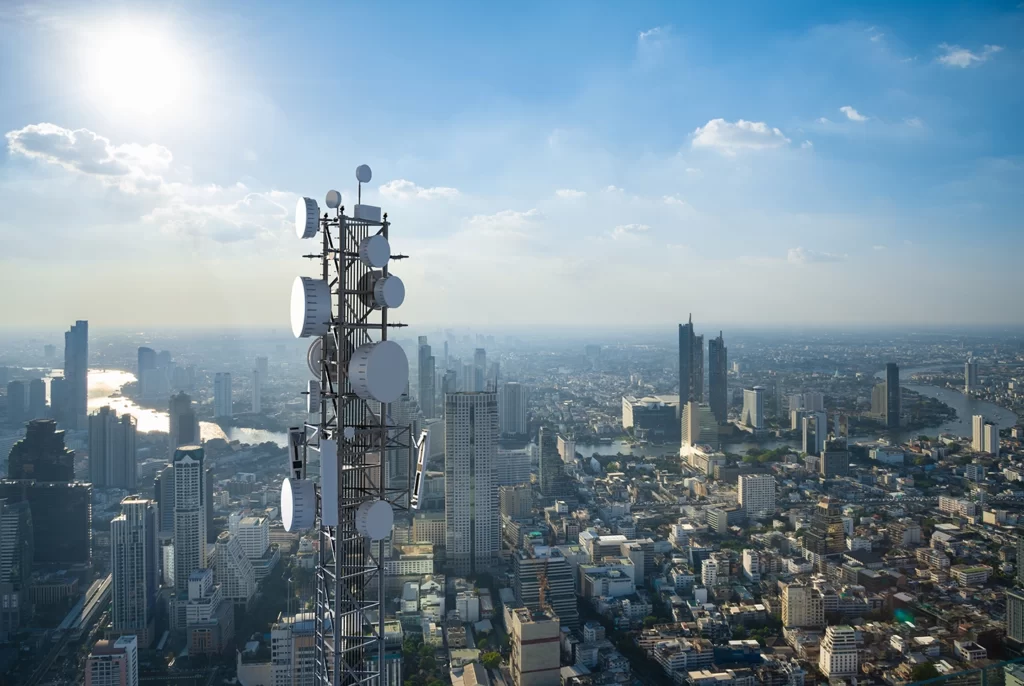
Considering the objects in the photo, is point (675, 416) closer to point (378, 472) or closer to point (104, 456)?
point (104, 456)

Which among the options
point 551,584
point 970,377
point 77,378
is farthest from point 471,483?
point 970,377

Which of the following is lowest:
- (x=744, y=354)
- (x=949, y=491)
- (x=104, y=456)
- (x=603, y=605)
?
(x=603, y=605)

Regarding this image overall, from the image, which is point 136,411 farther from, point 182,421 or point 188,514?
point 188,514

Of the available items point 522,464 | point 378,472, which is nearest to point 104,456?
point 522,464

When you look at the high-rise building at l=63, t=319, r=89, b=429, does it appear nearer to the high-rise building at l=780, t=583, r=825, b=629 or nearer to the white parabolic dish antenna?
the white parabolic dish antenna

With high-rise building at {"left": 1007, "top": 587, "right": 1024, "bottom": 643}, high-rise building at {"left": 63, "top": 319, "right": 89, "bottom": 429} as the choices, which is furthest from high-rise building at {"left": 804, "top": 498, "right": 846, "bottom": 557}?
high-rise building at {"left": 63, "top": 319, "right": 89, "bottom": 429}

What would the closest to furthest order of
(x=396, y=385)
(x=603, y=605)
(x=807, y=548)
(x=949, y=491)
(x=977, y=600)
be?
(x=396, y=385) → (x=977, y=600) → (x=603, y=605) → (x=807, y=548) → (x=949, y=491)

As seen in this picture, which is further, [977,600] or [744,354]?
[744,354]

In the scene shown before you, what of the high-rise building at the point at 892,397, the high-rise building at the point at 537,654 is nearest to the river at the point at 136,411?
the high-rise building at the point at 537,654

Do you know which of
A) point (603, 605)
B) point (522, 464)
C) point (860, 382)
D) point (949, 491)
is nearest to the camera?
point (603, 605)
